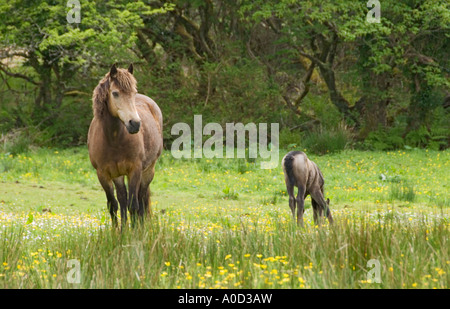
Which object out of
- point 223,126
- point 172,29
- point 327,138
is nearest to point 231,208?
point 327,138

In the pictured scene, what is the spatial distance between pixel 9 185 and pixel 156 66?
9.20m

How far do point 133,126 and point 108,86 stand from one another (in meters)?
0.76

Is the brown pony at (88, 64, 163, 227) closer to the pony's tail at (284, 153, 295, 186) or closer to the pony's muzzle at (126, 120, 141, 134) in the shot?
the pony's muzzle at (126, 120, 141, 134)

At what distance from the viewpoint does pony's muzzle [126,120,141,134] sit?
7051 millimetres

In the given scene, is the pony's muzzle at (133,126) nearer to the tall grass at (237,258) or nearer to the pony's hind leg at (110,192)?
the tall grass at (237,258)

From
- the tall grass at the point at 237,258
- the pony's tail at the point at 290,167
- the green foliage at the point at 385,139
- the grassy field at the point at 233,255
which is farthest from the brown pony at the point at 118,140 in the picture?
the green foliage at the point at 385,139

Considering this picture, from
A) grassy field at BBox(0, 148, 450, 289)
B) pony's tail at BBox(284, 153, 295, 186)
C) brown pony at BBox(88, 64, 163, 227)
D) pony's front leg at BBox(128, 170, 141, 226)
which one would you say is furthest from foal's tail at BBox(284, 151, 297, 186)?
pony's front leg at BBox(128, 170, 141, 226)

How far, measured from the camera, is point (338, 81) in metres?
23.4

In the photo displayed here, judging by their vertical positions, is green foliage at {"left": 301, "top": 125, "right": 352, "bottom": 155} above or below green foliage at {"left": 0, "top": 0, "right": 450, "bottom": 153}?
below

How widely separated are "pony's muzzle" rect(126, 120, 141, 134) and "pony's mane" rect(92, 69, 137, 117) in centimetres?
46

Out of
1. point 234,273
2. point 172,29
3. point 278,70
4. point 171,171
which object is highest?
point 172,29

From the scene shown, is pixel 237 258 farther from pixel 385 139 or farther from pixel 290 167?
pixel 385 139

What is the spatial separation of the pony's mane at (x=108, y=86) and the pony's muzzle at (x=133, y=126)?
18.0 inches

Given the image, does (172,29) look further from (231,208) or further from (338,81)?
(231,208)
